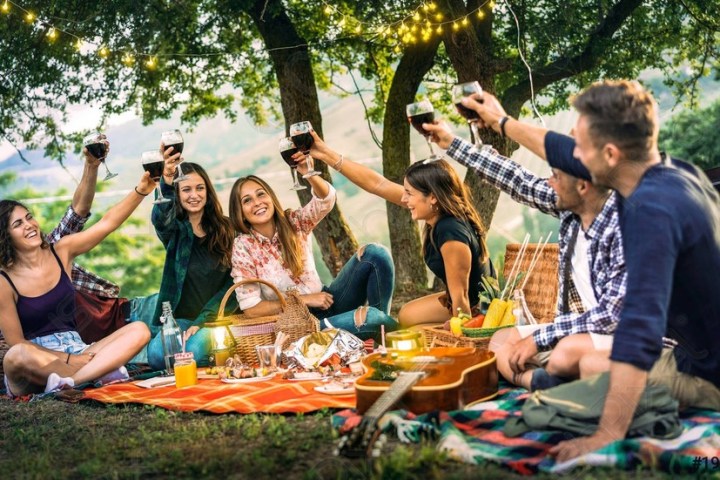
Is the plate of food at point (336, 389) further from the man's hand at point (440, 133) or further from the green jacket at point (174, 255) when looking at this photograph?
the green jacket at point (174, 255)

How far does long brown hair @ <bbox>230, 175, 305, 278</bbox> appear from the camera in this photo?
5.58 meters

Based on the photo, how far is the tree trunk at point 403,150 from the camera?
27.8 feet

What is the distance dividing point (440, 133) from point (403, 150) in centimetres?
455

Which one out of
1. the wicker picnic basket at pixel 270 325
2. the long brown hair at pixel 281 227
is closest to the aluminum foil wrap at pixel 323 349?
the wicker picnic basket at pixel 270 325

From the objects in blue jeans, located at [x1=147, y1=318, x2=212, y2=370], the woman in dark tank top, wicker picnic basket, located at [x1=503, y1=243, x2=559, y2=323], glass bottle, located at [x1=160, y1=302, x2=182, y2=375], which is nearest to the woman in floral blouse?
blue jeans, located at [x1=147, y1=318, x2=212, y2=370]

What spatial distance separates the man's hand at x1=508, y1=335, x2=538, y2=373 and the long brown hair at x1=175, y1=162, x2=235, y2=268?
8.19ft

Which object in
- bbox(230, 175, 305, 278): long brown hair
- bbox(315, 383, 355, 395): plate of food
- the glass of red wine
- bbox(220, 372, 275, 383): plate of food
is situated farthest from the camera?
bbox(230, 175, 305, 278): long brown hair

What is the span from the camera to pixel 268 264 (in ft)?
18.3

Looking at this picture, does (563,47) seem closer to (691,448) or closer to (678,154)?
(691,448)

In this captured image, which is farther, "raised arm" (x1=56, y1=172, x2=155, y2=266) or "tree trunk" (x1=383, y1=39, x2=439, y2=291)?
"tree trunk" (x1=383, y1=39, x2=439, y2=291)

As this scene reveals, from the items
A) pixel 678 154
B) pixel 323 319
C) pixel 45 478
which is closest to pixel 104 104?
pixel 323 319

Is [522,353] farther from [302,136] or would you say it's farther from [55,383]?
[55,383]

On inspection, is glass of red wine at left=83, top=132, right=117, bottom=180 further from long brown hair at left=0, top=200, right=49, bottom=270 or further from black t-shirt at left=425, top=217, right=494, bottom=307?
black t-shirt at left=425, top=217, right=494, bottom=307

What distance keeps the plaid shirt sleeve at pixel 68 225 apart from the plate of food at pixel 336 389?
2.38m
